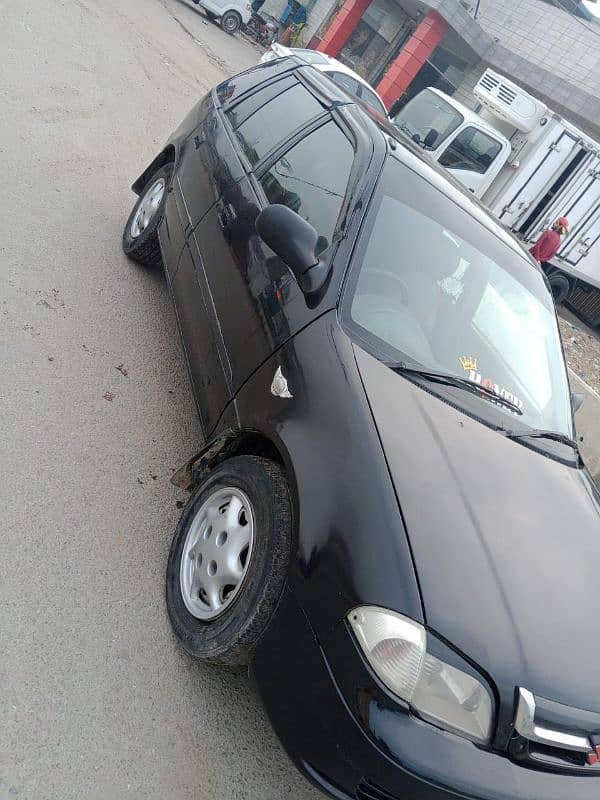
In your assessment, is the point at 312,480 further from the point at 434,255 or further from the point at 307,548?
the point at 434,255

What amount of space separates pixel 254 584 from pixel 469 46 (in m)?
22.8

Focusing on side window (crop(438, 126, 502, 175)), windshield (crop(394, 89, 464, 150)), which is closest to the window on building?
windshield (crop(394, 89, 464, 150))

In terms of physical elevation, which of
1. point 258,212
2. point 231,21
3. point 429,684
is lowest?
point 429,684

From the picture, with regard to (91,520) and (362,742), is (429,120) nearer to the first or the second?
(91,520)

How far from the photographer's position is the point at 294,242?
8.68 feet

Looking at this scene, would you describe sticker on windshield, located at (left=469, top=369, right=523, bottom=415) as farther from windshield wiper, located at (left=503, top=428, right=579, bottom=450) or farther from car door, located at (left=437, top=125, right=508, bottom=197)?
car door, located at (left=437, top=125, right=508, bottom=197)

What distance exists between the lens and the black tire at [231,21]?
2230 centimetres

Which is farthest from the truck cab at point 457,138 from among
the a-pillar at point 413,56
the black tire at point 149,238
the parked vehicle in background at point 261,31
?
the parked vehicle in background at point 261,31

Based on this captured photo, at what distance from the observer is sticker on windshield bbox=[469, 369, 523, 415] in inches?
110

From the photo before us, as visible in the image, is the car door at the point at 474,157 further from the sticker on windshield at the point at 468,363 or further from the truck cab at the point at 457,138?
the sticker on windshield at the point at 468,363

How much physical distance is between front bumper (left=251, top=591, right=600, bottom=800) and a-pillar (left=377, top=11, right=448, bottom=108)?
862 inches

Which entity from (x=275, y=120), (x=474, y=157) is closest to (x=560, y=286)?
(x=474, y=157)

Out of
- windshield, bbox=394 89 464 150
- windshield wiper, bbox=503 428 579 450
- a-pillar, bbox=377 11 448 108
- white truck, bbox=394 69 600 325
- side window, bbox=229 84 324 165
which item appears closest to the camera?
windshield wiper, bbox=503 428 579 450

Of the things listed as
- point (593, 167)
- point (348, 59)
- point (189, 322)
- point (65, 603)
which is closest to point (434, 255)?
point (189, 322)
